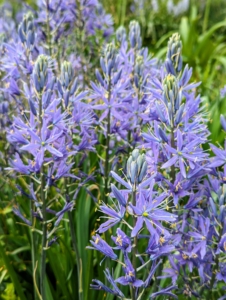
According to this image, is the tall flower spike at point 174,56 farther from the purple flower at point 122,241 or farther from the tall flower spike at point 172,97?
the purple flower at point 122,241

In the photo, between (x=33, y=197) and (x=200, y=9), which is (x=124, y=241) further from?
(x=200, y=9)

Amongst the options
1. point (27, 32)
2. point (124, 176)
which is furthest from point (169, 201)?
point (27, 32)

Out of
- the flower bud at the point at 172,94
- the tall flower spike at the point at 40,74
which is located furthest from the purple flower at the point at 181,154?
the tall flower spike at the point at 40,74

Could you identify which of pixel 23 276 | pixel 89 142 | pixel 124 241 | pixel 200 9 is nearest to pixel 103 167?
pixel 89 142

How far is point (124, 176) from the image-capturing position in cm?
236

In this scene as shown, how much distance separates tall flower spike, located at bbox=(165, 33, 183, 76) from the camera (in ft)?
6.81

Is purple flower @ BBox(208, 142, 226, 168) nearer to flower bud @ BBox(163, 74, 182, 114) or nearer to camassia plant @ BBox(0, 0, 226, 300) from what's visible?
camassia plant @ BBox(0, 0, 226, 300)

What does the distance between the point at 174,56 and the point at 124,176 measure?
69cm

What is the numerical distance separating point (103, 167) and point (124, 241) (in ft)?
2.68

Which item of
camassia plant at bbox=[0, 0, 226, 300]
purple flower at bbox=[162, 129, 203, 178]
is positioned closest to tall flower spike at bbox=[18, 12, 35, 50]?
camassia plant at bbox=[0, 0, 226, 300]

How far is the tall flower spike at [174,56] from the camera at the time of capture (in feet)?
6.81

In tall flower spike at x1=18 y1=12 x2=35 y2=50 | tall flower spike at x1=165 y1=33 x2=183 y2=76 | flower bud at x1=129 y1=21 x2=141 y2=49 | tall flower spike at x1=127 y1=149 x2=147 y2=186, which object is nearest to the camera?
tall flower spike at x1=127 y1=149 x2=147 y2=186

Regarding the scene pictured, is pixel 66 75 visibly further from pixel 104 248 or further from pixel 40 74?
pixel 104 248

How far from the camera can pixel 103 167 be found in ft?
7.66
